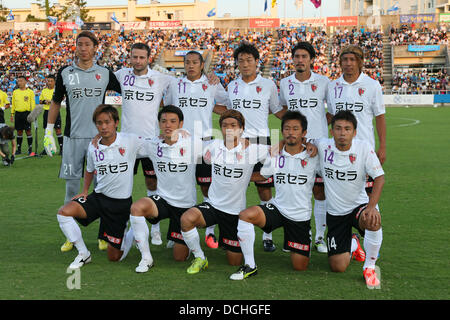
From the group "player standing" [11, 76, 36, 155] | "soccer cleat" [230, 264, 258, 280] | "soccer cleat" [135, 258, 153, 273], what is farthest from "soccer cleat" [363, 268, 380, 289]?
"player standing" [11, 76, 36, 155]

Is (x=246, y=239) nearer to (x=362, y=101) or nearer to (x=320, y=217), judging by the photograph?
(x=320, y=217)

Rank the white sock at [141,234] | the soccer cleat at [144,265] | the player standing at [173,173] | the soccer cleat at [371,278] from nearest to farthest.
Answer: the soccer cleat at [371,278], the soccer cleat at [144,265], the white sock at [141,234], the player standing at [173,173]

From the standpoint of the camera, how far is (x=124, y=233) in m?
5.23

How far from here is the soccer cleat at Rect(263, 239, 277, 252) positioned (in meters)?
5.50

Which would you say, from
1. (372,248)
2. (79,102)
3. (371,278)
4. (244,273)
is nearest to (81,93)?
(79,102)

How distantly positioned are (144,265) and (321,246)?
1976 mm

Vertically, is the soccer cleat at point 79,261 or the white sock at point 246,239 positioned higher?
the white sock at point 246,239

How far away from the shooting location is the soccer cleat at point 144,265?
15.5 ft

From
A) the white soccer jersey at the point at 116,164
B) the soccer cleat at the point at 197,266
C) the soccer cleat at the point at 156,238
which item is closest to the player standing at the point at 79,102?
the white soccer jersey at the point at 116,164

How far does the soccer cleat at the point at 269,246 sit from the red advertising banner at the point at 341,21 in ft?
153

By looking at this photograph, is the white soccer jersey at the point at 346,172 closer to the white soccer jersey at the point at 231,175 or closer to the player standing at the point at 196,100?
the white soccer jersey at the point at 231,175
